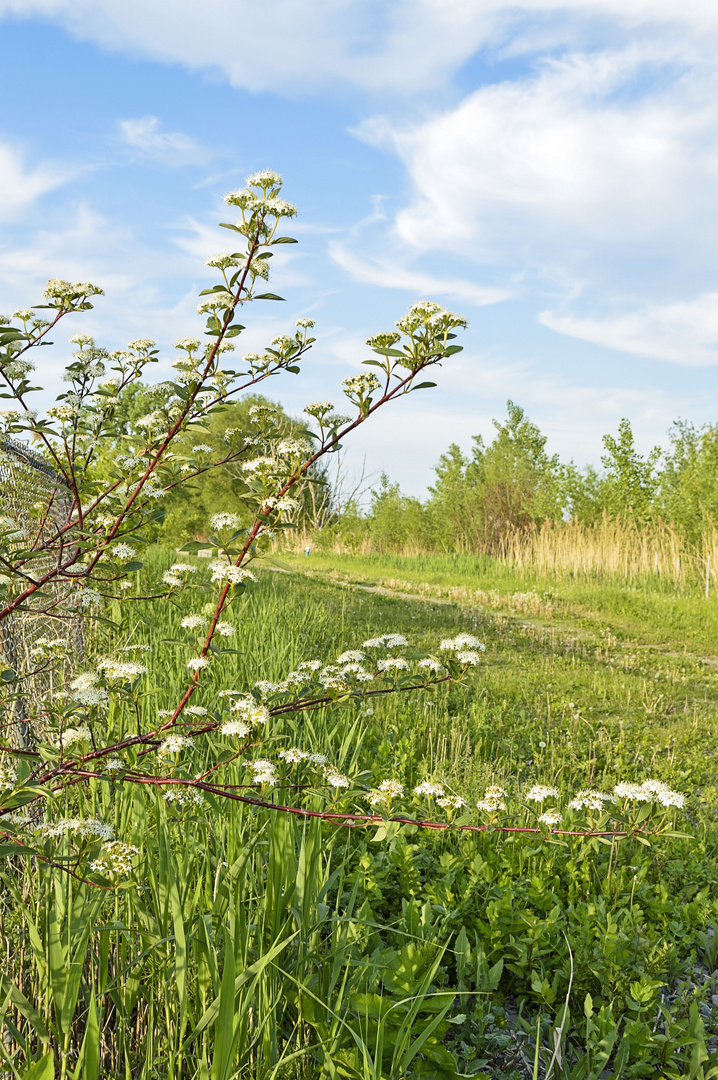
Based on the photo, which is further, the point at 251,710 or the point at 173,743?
the point at 251,710

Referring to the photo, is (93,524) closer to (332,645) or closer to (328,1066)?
(328,1066)

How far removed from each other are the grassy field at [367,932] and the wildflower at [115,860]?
0.54 ft

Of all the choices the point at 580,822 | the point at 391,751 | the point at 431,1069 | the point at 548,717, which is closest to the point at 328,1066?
the point at 431,1069

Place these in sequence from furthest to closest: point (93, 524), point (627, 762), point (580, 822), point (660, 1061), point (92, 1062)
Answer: point (627, 762) < point (93, 524) < point (660, 1061) < point (580, 822) < point (92, 1062)

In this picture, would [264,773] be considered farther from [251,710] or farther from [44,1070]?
[44,1070]

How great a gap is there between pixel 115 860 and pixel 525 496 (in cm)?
2671

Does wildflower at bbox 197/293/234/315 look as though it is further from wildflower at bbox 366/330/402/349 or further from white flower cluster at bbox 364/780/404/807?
white flower cluster at bbox 364/780/404/807

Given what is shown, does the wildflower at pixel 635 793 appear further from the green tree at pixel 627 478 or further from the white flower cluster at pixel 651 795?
the green tree at pixel 627 478

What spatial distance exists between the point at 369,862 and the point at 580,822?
1.08 meters

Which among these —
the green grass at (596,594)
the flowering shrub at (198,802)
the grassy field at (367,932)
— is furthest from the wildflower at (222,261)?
the green grass at (596,594)

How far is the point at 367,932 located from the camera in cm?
232

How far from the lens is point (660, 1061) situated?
2162 millimetres

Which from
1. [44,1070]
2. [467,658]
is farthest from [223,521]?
[44,1070]

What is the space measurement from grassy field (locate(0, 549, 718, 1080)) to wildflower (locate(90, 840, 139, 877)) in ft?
0.54
